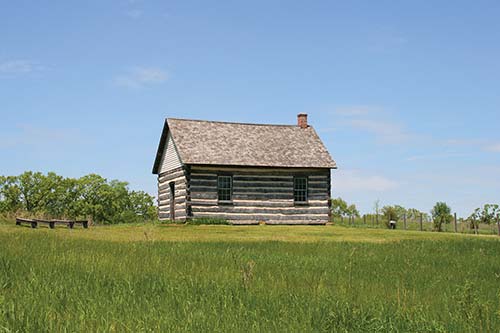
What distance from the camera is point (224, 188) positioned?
118ft

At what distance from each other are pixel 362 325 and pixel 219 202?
97.3 ft

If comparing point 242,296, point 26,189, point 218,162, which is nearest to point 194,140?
point 218,162

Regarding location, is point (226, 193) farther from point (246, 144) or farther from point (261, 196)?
point (246, 144)

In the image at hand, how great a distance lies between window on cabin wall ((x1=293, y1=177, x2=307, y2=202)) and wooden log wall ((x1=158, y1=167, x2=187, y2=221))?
7105mm

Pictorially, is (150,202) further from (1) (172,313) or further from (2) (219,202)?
(1) (172,313)

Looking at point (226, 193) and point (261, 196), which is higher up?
point (226, 193)

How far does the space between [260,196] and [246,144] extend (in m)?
3.74

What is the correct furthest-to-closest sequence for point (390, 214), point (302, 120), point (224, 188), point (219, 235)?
point (390, 214) < point (302, 120) < point (224, 188) < point (219, 235)

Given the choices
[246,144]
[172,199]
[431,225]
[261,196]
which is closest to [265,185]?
[261,196]

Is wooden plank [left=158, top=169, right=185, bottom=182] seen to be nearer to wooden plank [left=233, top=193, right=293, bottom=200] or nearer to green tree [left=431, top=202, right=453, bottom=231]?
wooden plank [left=233, top=193, right=293, bottom=200]

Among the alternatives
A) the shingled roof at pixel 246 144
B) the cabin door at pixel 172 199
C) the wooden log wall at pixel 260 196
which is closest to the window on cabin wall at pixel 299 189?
the wooden log wall at pixel 260 196

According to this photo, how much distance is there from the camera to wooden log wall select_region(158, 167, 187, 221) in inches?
1404

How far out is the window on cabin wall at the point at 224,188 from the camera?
35969 millimetres

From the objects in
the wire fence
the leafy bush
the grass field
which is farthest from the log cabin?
the grass field
